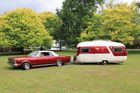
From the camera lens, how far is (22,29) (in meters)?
48.1

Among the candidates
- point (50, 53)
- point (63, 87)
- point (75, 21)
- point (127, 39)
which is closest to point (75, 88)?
point (63, 87)

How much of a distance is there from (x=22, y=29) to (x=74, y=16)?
14.3 meters

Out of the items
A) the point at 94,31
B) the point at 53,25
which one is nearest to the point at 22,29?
the point at 94,31

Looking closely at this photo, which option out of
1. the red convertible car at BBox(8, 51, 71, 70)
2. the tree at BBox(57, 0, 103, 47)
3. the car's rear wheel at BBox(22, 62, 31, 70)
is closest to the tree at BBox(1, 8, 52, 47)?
the tree at BBox(57, 0, 103, 47)

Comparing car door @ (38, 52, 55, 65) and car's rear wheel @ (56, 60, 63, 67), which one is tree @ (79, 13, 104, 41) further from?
car door @ (38, 52, 55, 65)

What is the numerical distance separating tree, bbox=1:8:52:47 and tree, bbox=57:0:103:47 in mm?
9473

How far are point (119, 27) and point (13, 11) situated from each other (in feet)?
58.1

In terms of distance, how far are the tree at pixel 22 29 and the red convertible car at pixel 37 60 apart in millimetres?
20731

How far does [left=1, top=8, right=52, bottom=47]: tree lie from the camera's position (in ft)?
154

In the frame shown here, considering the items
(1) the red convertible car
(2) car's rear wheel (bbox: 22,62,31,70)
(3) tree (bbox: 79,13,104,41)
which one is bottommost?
(2) car's rear wheel (bbox: 22,62,31,70)

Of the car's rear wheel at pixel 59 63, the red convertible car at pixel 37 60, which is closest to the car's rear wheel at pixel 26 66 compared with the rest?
the red convertible car at pixel 37 60

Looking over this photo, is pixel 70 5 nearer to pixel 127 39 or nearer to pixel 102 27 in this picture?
pixel 102 27

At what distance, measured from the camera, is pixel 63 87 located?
14.3m

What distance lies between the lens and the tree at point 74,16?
58562 millimetres
